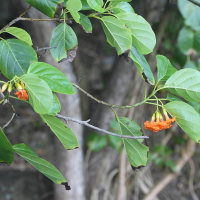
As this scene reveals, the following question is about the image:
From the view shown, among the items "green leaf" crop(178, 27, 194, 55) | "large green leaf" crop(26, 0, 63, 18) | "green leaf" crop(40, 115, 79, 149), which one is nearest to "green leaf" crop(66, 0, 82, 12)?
"large green leaf" crop(26, 0, 63, 18)

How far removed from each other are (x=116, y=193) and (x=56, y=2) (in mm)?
1649

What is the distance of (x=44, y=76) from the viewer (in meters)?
0.40

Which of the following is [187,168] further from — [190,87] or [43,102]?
[43,102]

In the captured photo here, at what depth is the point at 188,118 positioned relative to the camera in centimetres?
41

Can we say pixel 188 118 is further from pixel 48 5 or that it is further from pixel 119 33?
pixel 48 5

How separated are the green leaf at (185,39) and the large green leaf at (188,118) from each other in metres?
0.84

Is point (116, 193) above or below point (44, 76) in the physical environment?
below

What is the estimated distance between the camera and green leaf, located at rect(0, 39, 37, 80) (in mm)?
412

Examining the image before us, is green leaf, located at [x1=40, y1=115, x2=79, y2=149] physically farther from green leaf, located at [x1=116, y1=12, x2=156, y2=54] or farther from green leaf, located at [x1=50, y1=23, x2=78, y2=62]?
green leaf, located at [x1=116, y1=12, x2=156, y2=54]

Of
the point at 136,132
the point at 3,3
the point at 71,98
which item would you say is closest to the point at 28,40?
the point at 136,132

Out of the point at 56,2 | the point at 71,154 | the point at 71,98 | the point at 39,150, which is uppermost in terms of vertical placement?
the point at 56,2

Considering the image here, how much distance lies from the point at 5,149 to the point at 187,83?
0.40 metres

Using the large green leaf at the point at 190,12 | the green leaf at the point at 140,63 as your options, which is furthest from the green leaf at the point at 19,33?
the large green leaf at the point at 190,12

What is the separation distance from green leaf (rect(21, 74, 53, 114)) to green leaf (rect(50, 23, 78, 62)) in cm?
11
